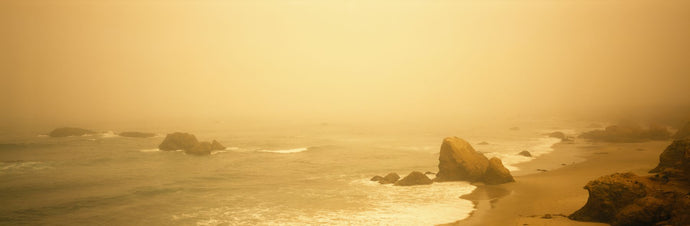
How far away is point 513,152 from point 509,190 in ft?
85.2

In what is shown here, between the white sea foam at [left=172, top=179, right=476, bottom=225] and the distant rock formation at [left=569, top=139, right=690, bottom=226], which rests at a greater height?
the distant rock formation at [left=569, top=139, right=690, bottom=226]

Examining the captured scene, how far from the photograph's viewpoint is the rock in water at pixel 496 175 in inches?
1310

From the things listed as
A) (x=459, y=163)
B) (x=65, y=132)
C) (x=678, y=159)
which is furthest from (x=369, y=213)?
(x=65, y=132)

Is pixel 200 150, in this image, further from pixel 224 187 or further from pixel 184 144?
pixel 224 187

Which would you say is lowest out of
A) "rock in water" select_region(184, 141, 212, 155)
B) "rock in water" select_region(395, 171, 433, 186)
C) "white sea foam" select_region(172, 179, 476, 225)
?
"white sea foam" select_region(172, 179, 476, 225)

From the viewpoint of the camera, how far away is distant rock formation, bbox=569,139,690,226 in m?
16.7

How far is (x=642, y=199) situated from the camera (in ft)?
57.6

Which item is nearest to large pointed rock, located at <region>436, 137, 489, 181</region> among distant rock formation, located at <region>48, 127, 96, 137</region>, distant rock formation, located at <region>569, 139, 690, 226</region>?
distant rock formation, located at <region>569, 139, 690, 226</region>

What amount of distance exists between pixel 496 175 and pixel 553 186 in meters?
4.27

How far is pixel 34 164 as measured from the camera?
46469mm

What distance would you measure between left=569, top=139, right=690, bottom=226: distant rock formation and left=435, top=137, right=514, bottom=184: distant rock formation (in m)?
12.1

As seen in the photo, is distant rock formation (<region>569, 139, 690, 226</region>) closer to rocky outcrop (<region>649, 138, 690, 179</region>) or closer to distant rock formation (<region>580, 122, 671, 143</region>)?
rocky outcrop (<region>649, 138, 690, 179</region>)

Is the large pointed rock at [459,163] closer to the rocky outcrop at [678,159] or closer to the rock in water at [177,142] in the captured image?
the rocky outcrop at [678,159]

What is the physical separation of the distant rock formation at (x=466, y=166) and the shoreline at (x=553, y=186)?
3.56 feet
